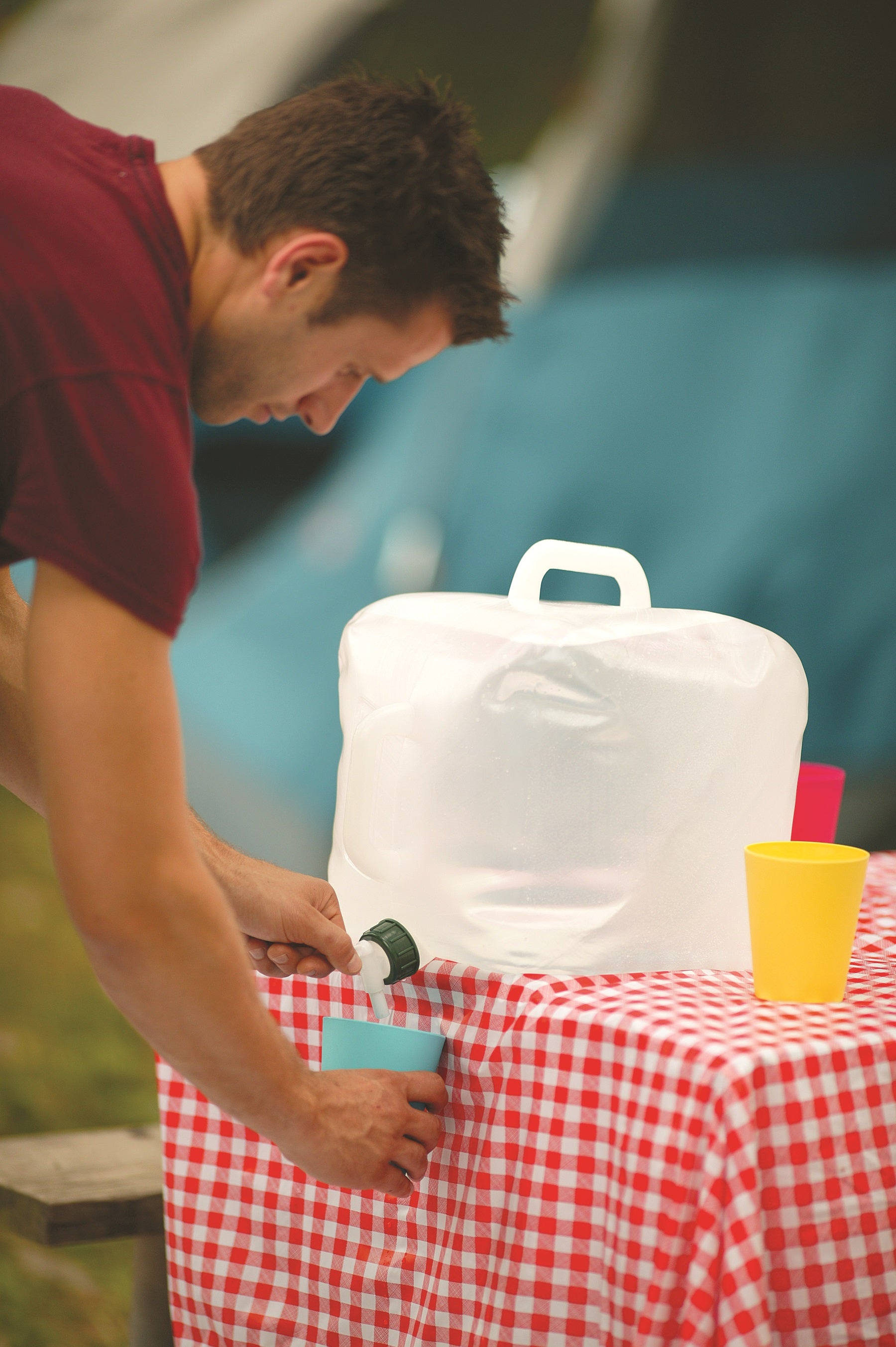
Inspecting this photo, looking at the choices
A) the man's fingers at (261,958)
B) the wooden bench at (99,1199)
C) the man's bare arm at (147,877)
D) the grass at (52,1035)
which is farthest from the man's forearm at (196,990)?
the grass at (52,1035)

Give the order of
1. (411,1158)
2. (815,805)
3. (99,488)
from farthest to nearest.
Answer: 1. (815,805)
2. (411,1158)
3. (99,488)

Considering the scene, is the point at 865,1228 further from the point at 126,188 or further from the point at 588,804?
the point at 126,188

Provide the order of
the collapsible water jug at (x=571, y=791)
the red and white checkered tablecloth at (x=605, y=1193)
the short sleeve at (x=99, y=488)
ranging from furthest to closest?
the collapsible water jug at (x=571, y=791), the red and white checkered tablecloth at (x=605, y=1193), the short sleeve at (x=99, y=488)

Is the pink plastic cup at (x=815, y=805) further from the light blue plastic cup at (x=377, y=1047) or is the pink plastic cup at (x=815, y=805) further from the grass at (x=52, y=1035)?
the grass at (x=52, y=1035)

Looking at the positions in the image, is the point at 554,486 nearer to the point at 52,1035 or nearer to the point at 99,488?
the point at 52,1035

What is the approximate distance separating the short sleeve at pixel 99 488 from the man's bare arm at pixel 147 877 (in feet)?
0.05

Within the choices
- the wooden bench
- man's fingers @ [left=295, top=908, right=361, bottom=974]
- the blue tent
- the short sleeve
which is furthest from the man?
the blue tent

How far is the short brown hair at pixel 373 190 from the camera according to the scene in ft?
2.79

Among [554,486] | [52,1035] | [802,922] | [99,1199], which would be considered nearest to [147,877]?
[802,922]

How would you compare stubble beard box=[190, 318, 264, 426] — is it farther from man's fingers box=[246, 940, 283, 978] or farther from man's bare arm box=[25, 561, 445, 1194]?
man's fingers box=[246, 940, 283, 978]

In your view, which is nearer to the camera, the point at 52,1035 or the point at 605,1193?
the point at 605,1193

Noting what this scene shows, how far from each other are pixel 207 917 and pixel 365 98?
0.58m

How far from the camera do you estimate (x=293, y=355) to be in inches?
35.2

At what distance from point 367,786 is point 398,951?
14 cm
